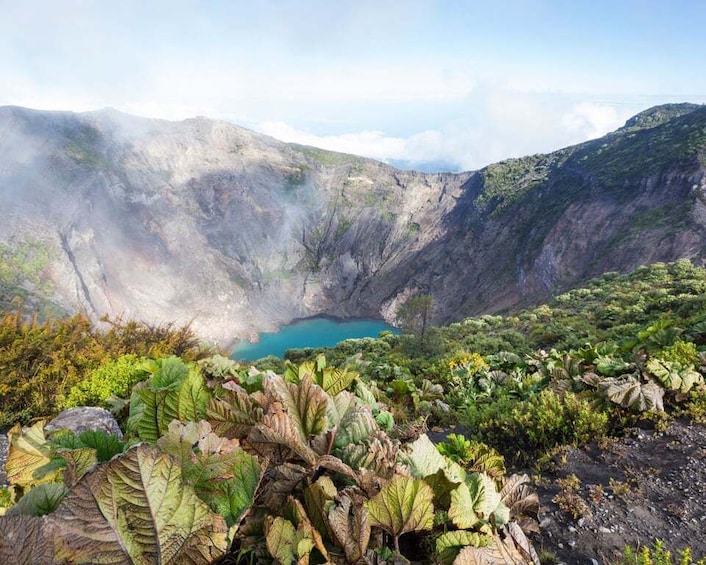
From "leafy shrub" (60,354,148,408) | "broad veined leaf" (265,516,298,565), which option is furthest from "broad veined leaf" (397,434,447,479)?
"leafy shrub" (60,354,148,408)

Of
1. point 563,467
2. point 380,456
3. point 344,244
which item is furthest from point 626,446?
point 344,244

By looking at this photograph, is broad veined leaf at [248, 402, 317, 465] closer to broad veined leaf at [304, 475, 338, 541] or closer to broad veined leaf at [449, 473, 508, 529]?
broad veined leaf at [304, 475, 338, 541]

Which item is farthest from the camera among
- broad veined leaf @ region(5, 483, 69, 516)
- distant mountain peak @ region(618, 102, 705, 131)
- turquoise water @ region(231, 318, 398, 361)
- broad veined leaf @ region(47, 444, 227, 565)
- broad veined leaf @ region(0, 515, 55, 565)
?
distant mountain peak @ region(618, 102, 705, 131)

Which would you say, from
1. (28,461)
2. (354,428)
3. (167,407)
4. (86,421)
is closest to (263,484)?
(354,428)

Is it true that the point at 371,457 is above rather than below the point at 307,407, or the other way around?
below

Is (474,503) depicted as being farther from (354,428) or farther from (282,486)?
(282,486)

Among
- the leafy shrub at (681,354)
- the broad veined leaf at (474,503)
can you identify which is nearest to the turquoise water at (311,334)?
the leafy shrub at (681,354)

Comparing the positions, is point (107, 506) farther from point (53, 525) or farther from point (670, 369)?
point (670, 369)
